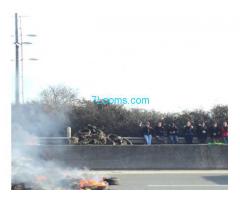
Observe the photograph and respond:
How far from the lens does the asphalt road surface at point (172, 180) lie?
1250 cm

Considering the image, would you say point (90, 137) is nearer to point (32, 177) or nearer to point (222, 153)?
point (222, 153)

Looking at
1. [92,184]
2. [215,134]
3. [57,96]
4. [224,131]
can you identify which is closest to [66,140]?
[57,96]

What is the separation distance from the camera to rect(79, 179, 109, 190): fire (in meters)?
11.3

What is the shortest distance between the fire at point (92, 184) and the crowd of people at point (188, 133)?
262 inches

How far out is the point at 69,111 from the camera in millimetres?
22109

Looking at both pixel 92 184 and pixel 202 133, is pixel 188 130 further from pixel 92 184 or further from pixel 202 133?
pixel 92 184

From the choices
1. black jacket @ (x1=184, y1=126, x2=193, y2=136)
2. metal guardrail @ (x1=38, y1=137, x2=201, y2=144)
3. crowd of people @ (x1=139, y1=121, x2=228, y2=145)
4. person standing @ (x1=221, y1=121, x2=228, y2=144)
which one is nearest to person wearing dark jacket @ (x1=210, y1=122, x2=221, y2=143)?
crowd of people @ (x1=139, y1=121, x2=228, y2=145)

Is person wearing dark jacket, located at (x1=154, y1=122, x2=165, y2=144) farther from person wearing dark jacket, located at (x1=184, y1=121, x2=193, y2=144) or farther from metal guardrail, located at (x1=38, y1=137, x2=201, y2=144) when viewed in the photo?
person wearing dark jacket, located at (x1=184, y1=121, x2=193, y2=144)

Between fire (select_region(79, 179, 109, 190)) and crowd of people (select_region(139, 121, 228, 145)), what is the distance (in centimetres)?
665

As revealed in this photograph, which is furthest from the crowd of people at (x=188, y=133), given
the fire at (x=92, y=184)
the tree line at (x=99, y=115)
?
the fire at (x=92, y=184)

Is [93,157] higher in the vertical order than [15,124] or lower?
lower

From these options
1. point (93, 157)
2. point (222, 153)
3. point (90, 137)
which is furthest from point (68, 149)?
point (222, 153)

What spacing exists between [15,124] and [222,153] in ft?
23.4

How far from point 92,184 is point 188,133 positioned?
7606 mm
